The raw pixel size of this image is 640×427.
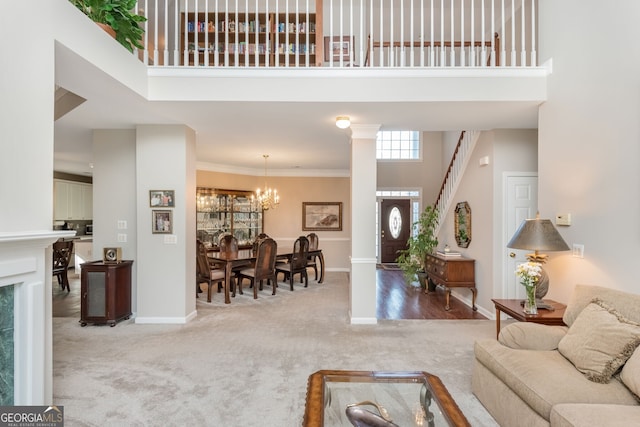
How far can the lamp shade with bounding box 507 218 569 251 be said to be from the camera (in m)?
2.81

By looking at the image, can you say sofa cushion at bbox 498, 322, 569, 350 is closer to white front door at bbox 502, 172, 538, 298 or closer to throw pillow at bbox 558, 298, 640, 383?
throw pillow at bbox 558, 298, 640, 383

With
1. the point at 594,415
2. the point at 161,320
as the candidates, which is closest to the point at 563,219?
the point at 594,415

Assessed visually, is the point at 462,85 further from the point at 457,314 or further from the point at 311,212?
the point at 311,212

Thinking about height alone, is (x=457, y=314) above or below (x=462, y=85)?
below

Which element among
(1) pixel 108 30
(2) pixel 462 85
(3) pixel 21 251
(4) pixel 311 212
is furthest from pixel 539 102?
(4) pixel 311 212

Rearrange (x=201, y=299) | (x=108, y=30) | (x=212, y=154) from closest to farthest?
(x=108, y=30) → (x=201, y=299) → (x=212, y=154)

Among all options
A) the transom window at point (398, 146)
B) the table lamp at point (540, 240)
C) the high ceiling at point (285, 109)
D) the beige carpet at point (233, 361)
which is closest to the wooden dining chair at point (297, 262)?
the beige carpet at point (233, 361)

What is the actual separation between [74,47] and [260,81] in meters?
1.50

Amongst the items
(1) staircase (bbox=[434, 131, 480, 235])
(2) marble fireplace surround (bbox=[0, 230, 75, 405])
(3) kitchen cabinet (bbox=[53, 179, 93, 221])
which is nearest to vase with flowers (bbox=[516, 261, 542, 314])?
(1) staircase (bbox=[434, 131, 480, 235])

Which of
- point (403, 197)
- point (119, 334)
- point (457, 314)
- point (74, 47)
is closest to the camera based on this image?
point (74, 47)

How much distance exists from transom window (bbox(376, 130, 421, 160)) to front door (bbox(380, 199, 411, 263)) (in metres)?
1.22

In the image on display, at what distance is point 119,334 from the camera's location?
153 inches

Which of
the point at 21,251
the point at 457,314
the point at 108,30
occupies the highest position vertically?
the point at 108,30

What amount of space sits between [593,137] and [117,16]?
13.4 ft
